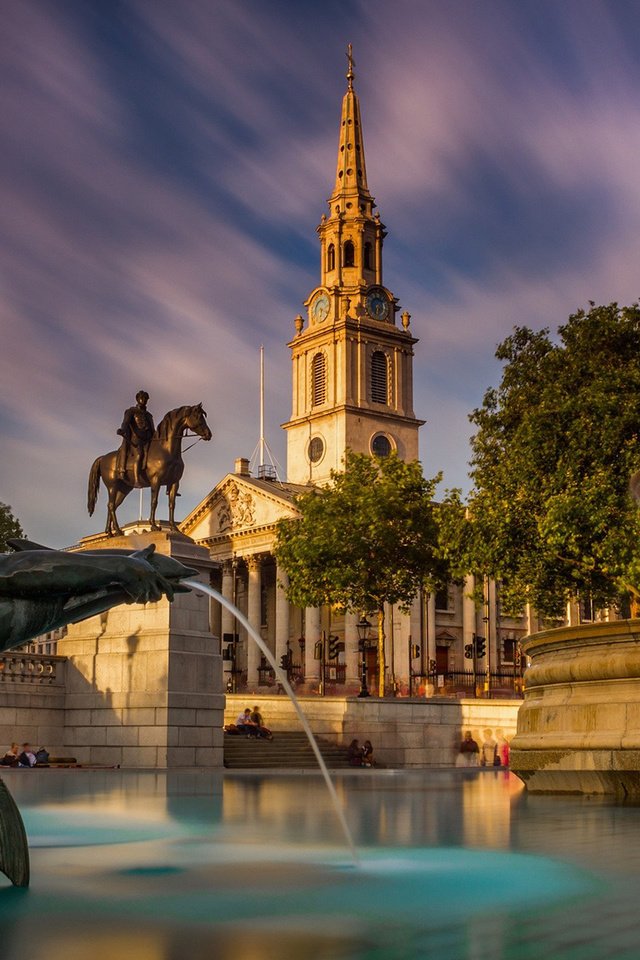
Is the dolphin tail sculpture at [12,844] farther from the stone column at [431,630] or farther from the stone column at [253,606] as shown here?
the stone column at [253,606]

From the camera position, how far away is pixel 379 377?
105 metres

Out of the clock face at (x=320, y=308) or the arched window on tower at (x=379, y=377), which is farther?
the clock face at (x=320, y=308)

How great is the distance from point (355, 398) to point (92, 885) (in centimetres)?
9598

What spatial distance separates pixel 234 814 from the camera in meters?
13.0

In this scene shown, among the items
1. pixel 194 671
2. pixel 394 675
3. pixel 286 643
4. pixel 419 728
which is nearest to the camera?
pixel 194 671

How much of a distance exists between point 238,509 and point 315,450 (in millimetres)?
12527

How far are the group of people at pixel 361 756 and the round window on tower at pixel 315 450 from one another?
62265 mm

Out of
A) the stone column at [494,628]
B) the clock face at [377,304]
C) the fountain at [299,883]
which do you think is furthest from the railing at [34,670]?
the clock face at [377,304]

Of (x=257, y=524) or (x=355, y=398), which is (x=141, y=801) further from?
(x=355, y=398)

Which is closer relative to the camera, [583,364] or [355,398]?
[583,364]

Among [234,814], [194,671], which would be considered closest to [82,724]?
[194,671]

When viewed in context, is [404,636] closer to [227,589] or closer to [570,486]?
[227,589]

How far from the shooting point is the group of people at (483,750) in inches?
1769

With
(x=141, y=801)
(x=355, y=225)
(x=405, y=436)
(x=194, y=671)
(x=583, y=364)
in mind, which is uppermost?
(x=355, y=225)
